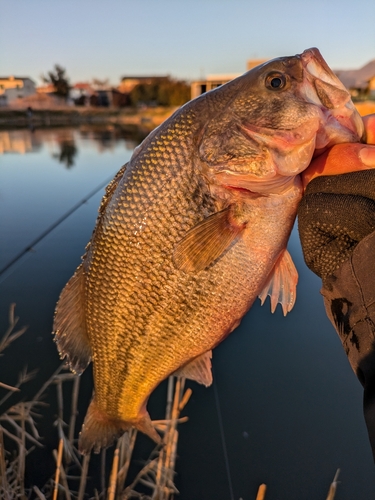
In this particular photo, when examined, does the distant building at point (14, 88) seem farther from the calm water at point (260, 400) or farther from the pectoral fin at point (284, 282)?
the pectoral fin at point (284, 282)

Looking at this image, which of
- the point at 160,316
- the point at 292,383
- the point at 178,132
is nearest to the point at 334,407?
the point at 292,383

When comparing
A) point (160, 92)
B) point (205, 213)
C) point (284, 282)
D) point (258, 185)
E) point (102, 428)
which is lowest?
point (102, 428)

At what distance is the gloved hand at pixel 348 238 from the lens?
156cm

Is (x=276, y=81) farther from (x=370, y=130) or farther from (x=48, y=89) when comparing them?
(x=48, y=89)

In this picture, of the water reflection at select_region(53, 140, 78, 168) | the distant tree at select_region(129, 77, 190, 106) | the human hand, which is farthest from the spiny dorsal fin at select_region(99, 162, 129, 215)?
the distant tree at select_region(129, 77, 190, 106)

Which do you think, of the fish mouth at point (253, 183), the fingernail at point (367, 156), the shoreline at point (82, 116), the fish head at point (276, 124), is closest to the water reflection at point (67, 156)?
the fish head at point (276, 124)

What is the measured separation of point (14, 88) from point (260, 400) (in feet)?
317

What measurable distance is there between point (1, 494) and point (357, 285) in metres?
2.55

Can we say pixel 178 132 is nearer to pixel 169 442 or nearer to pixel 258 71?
pixel 258 71

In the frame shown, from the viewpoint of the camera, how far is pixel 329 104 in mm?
1630

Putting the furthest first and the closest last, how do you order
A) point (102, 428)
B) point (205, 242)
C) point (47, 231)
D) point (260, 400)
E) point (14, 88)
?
point (14, 88) → point (47, 231) → point (260, 400) → point (102, 428) → point (205, 242)

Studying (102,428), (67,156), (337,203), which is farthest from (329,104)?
(67,156)

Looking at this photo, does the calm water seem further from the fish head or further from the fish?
the fish head

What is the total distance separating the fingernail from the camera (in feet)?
5.08
